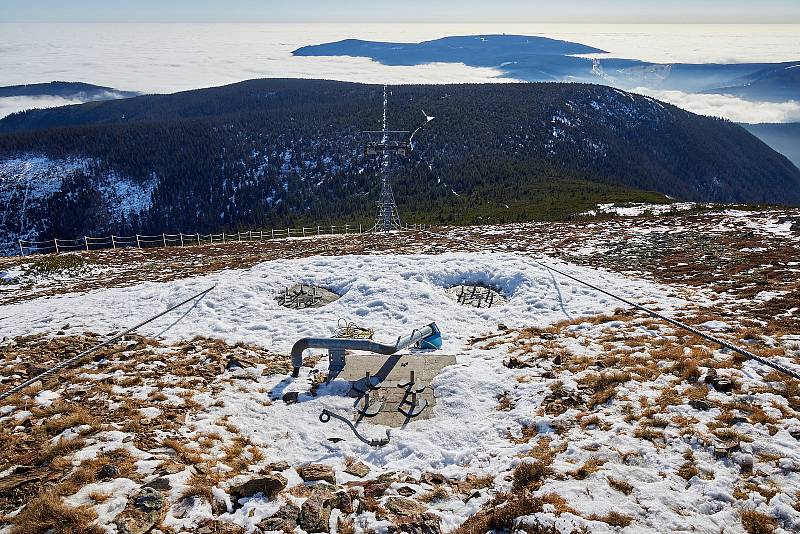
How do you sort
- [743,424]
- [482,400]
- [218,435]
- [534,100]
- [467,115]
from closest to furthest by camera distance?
[743,424] < [218,435] < [482,400] < [467,115] < [534,100]

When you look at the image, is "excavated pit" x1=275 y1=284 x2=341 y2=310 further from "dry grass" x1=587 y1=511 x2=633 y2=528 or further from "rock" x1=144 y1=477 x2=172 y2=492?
"dry grass" x1=587 y1=511 x2=633 y2=528

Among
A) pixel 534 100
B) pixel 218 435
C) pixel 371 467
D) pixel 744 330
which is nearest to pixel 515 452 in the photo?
pixel 371 467

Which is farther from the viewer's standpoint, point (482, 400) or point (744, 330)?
point (744, 330)

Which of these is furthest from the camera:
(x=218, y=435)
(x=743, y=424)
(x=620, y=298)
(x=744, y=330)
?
(x=620, y=298)

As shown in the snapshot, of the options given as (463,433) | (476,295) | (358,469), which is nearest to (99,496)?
(358,469)

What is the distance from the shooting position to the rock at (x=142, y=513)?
6079 mm

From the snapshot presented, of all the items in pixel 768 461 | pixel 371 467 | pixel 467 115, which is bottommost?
pixel 371 467

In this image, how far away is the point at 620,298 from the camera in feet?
49.7

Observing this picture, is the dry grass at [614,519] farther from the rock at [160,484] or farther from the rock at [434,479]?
the rock at [160,484]

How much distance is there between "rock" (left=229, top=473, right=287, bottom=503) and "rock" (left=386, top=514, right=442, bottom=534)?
2052 mm

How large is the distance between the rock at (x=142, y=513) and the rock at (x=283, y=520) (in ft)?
4.91

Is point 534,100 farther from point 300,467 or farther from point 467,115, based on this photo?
point 300,467

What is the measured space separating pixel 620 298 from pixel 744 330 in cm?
394

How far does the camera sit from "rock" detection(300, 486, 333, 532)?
255 inches
